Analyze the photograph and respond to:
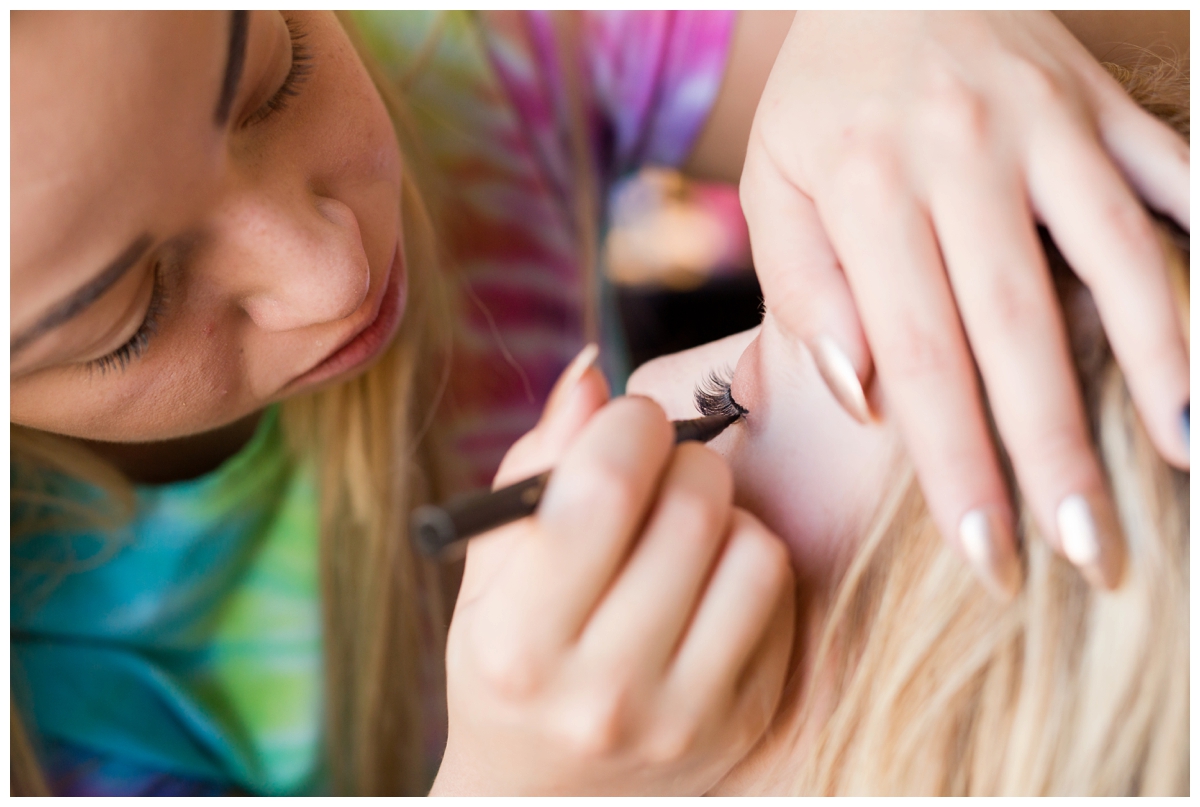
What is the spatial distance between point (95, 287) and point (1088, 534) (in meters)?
0.44

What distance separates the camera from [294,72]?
1.51 ft

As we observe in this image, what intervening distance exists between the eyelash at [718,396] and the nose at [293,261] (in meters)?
0.21

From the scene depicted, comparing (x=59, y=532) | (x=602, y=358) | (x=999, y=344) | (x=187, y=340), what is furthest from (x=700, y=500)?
(x=59, y=532)

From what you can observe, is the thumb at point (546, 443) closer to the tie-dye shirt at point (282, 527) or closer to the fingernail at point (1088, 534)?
the fingernail at point (1088, 534)

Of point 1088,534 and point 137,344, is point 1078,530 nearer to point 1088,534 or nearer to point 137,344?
point 1088,534

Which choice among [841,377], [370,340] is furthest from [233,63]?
[841,377]

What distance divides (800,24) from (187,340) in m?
0.39

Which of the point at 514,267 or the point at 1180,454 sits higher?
the point at 1180,454

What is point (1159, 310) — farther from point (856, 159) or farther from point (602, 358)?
point (602, 358)


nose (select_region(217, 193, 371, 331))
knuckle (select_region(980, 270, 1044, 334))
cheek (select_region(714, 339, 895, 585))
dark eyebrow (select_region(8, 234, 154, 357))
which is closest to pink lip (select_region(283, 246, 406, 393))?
nose (select_region(217, 193, 371, 331))

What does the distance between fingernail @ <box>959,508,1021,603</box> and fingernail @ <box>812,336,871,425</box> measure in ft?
0.23

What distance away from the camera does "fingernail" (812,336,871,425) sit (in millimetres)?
388

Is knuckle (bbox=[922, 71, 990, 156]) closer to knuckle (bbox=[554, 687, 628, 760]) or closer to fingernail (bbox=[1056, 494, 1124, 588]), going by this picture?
fingernail (bbox=[1056, 494, 1124, 588])

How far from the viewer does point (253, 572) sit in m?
0.72
